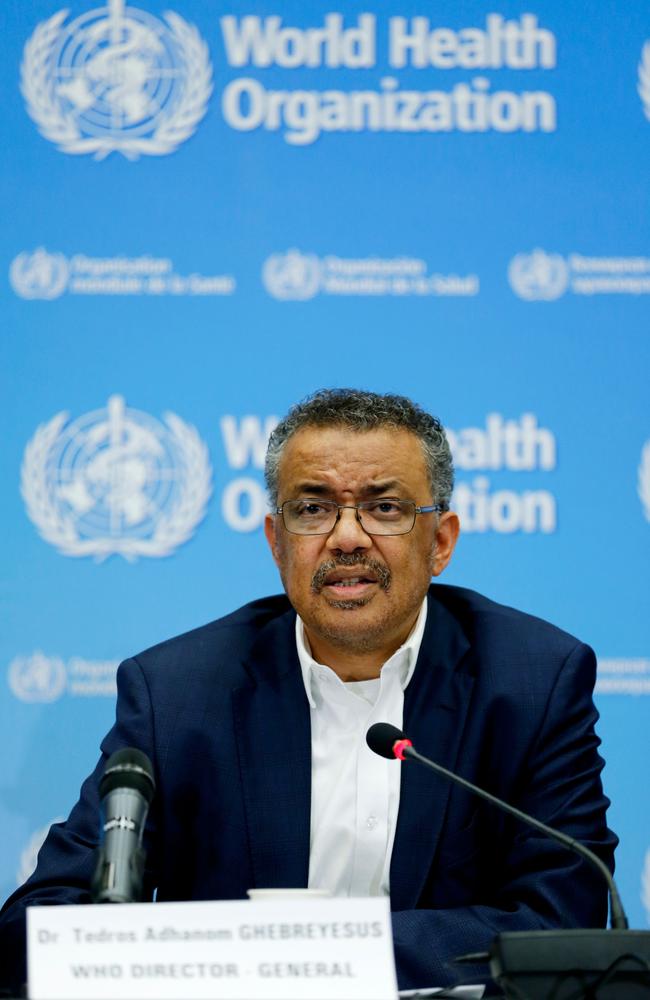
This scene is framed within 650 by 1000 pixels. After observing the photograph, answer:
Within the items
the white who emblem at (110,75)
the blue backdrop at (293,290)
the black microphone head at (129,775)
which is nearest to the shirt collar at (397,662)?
the blue backdrop at (293,290)

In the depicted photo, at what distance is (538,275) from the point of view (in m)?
4.06

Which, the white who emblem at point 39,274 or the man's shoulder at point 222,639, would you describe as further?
the white who emblem at point 39,274

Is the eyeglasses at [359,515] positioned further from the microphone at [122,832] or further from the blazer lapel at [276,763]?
the microphone at [122,832]

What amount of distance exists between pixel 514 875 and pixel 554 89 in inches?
104

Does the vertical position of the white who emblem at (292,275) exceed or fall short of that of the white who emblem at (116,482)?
it exceeds it

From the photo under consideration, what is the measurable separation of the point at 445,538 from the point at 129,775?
1583mm

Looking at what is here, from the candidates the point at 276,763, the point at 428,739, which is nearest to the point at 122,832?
the point at 276,763

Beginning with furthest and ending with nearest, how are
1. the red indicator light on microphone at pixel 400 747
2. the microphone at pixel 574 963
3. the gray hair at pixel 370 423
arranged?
the gray hair at pixel 370 423 → the red indicator light on microphone at pixel 400 747 → the microphone at pixel 574 963

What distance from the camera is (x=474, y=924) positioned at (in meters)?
2.46

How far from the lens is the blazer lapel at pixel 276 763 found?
9.46 ft

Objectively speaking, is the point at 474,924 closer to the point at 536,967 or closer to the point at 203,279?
the point at 536,967

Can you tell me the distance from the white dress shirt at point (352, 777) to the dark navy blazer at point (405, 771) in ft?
0.17

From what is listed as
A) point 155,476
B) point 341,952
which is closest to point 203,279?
point 155,476

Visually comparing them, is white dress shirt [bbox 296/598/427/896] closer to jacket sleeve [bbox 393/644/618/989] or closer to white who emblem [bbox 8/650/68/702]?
jacket sleeve [bbox 393/644/618/989]
